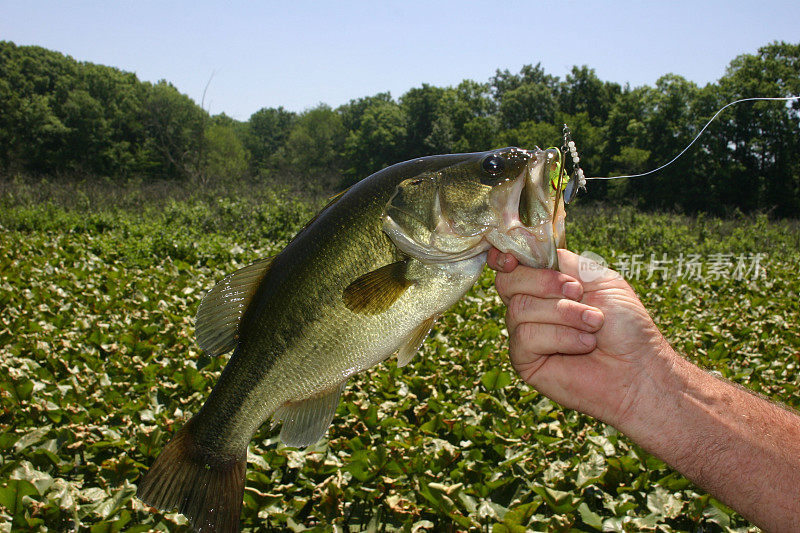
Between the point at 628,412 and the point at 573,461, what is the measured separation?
1.12 metres

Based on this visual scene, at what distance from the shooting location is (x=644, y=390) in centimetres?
191

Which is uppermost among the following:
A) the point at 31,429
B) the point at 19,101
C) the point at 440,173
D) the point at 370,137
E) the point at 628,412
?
the point at 19,101

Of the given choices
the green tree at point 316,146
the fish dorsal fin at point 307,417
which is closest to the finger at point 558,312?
the fish dorsal fin at point 307,417

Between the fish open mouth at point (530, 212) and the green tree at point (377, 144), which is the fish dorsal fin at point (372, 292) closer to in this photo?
the fish open mouth at point (530, 212)

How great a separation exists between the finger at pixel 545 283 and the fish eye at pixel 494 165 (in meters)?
0.37

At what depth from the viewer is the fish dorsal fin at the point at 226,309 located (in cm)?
162

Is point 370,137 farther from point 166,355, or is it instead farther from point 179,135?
point 166,355

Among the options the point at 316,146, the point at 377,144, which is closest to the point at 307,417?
the point at 377,144

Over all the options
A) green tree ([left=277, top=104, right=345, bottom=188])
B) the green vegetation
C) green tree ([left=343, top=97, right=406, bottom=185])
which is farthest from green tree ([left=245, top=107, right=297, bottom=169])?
the green vegetation

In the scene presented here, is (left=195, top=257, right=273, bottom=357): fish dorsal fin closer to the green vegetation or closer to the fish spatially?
the fish

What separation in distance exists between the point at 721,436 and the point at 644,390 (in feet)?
0.87

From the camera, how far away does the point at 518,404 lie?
142 inches

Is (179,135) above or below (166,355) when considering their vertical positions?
above

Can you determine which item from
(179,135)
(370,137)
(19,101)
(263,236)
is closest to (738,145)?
(370,137)
